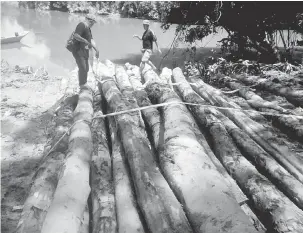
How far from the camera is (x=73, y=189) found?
239 centimetres

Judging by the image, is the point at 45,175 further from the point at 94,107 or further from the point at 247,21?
the point at 247,21

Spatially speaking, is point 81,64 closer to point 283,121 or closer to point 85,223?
point 283,121

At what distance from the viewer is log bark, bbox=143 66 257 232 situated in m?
1.95

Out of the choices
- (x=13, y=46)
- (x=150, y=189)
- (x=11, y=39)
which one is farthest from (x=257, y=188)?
(x=13, y=46)

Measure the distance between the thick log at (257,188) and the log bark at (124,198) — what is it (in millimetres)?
1116

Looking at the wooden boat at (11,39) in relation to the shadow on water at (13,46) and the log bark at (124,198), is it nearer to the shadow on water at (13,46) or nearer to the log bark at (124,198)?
the shadow on water at (13,46)

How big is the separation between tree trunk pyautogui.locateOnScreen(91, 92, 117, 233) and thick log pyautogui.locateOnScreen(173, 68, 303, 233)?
1.32 metres

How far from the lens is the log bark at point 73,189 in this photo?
204 centimetres

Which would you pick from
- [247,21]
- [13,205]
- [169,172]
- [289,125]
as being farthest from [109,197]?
[247,21]

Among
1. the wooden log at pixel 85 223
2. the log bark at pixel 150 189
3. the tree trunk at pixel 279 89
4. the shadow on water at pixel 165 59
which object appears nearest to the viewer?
the log bark at pixel 150 189

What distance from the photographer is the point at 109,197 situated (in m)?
2.63

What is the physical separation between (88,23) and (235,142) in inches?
173

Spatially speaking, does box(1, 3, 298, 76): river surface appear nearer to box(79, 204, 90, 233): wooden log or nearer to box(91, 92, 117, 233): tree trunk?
box(91, 92, 117, 233): tree trunk

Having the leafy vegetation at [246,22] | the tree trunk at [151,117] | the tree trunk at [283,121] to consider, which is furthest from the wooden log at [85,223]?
the leafy vegetation at [246,22]
